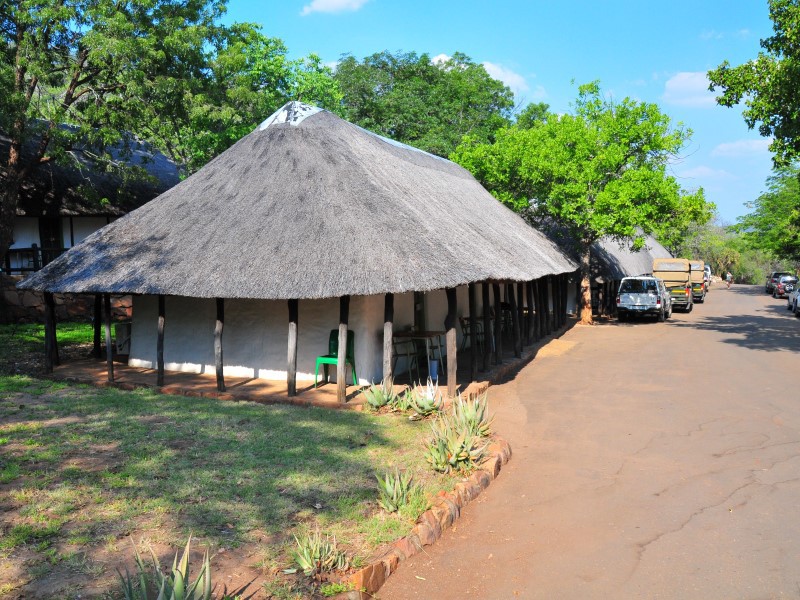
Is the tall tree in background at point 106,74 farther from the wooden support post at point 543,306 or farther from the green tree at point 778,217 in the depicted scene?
the green tree at point 778,217

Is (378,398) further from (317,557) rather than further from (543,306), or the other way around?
(543,306)

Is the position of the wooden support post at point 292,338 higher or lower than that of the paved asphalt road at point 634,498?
higher

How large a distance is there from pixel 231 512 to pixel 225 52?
18.1 metres

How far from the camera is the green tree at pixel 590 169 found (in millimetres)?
22219

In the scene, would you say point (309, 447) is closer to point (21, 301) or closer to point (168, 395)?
point (168, 395)

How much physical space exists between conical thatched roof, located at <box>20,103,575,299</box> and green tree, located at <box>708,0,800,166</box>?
7914mm

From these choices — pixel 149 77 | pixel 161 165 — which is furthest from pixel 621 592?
pixel 161 165

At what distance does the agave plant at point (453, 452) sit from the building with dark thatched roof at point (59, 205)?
15.5 m

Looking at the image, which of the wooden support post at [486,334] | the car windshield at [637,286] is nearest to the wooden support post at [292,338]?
the wooden support post at [486,334]

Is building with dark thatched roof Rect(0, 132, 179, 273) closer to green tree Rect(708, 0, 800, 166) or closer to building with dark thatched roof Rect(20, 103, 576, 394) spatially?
building with dark thatched roof Rect(20, 103, 576, 394)

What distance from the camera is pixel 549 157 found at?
2259cm

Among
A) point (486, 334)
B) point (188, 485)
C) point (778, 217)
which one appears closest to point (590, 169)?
point (486, 334)

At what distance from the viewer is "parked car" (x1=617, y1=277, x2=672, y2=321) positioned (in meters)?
26.2

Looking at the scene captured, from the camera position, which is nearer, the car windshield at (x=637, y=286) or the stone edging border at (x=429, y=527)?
the stone edging border at (x=429, y=527)
